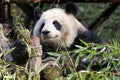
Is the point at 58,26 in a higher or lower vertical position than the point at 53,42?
higher

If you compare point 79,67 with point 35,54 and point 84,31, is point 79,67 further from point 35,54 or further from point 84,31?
point 84,31

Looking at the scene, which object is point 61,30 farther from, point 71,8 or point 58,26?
point 71,8

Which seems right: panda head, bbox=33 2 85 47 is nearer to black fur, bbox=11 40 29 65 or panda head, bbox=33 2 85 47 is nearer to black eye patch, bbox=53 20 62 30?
black eye patch, bbox=53 20 62 30

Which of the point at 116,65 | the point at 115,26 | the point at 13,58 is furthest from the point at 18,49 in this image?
the point at 115,26

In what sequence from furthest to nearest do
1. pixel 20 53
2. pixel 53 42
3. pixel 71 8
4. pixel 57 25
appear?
pixel 71 8, pixel 57 25, pixel 53 42, pixel 20 53

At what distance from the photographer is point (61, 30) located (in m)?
4.96

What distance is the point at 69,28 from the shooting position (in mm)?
5016

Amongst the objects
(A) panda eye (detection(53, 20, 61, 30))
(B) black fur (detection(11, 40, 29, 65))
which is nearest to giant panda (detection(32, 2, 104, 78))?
(A) panda eye (detection(53, 20, 61, 30))

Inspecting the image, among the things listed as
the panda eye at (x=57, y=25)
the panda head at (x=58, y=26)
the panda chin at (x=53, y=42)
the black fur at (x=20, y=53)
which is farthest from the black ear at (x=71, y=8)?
the black fur at (x=20, y=53)

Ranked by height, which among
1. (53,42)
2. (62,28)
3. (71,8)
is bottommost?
(53,42)

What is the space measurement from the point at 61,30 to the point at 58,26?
6cm

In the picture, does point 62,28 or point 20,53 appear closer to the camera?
point 20,53

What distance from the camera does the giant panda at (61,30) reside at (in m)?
4.78

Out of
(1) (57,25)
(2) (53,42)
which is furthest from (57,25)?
(2) (53,42)
